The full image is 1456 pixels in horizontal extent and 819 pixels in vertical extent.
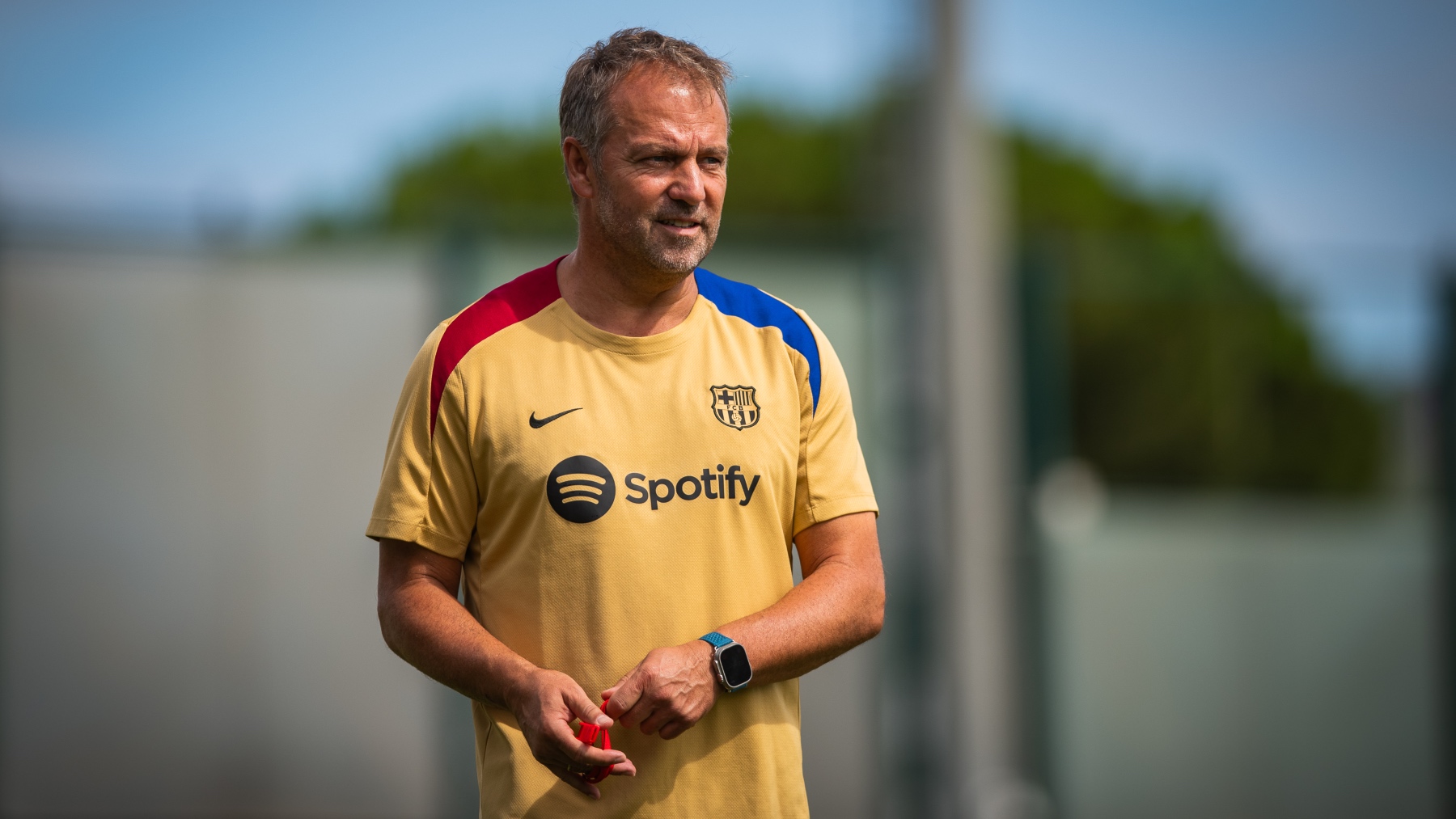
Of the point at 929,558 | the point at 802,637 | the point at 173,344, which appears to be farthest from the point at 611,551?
the point at 173,344

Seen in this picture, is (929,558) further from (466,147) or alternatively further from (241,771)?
(466,147)

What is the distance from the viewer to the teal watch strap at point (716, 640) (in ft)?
6.02

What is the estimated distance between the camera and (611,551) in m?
1.90

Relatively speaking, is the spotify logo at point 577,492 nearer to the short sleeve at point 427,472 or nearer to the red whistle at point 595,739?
the short sleeve at point 427,472

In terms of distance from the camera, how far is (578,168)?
1920mm

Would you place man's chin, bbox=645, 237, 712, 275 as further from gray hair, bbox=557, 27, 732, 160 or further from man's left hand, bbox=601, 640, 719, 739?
man's left hand, bbox=601, 640, 719, 739

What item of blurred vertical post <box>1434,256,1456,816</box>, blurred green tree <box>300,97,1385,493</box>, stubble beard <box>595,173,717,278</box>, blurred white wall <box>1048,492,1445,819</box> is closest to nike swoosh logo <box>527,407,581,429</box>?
stubble beard <box>595,173,717,278</box>

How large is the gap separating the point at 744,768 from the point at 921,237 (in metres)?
4.93

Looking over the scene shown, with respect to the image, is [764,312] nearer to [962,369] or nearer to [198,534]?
[962,369]

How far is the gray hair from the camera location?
1.85 metres

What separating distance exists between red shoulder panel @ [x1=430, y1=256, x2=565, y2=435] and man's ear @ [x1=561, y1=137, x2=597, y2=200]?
15 centimetres

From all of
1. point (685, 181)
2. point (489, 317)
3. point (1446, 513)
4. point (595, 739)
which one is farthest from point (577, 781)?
point (1446, 513)

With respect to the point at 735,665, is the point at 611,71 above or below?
above

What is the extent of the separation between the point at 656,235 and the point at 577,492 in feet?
1.18
